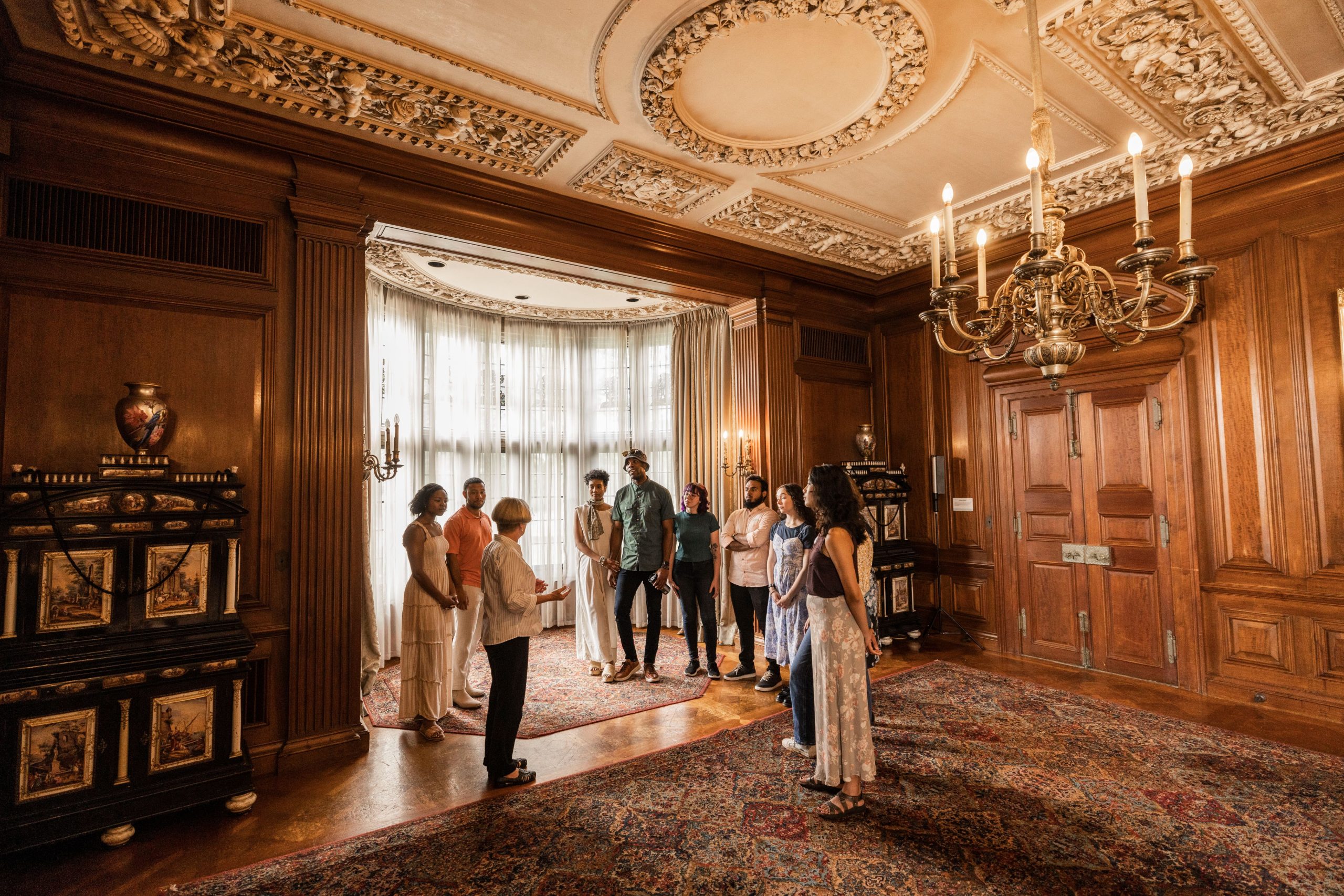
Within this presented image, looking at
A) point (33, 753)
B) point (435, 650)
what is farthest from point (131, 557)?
point (435, 650)

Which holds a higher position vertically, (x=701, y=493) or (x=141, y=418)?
(x=141, y=418)

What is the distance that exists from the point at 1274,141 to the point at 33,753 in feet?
23.2

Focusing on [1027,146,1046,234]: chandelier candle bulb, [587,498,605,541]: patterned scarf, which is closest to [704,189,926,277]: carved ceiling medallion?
[587,498,605,541]: patterned scarf

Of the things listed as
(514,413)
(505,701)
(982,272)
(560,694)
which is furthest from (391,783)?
(514,413)

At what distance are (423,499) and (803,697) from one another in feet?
8.46

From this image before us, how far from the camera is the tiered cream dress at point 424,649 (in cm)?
389

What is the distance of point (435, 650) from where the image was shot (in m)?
3.92

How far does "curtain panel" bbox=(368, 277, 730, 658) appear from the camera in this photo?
5902 mm

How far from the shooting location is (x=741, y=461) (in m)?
5.78

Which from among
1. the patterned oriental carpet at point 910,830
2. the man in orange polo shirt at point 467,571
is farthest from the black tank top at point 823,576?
→ the man in orange polo shirt at point 467,571

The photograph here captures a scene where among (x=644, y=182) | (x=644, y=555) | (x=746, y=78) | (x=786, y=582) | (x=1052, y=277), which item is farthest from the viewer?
(x=644, y=555)

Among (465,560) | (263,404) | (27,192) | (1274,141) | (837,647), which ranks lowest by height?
(837,647)

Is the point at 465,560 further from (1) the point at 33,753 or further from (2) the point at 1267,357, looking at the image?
(2) the point at 1267,357

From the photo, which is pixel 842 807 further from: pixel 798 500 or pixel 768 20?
pixel 768 20
